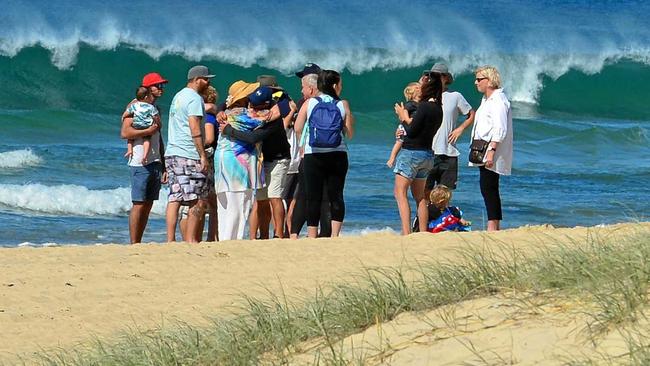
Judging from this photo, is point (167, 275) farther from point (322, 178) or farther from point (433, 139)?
point (433, 139)

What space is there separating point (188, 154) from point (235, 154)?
1.32ft

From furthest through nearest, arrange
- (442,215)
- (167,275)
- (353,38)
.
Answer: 1. (353,38)
2. (442,215)
3. (167,275)

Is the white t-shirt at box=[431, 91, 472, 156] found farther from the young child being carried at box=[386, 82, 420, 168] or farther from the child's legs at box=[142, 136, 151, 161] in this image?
Result: the child's legs at box=[142, 136, 151, 161]

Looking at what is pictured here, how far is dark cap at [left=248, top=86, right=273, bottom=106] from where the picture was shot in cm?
1037

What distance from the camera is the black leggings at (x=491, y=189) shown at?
1048 centimetres

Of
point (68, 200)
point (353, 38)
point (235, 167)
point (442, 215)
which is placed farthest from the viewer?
point (353, 38)

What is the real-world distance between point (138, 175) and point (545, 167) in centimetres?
1102

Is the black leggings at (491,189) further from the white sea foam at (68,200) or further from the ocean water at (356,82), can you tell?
the white sea foam at (68,200)

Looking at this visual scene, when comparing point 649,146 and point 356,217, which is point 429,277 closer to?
point 356,217

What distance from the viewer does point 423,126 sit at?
34.0 feet

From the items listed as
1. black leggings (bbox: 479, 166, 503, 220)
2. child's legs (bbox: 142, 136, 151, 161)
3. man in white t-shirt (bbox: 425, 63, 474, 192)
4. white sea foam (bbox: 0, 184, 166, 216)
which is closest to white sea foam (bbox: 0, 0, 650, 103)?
white sea foam (bbox: 0, 184, 166, 216)

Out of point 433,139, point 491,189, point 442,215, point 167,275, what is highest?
point 433,139

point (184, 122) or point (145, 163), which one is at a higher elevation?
point (184, 122)

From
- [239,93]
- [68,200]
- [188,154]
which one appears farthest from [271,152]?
[68,200]
